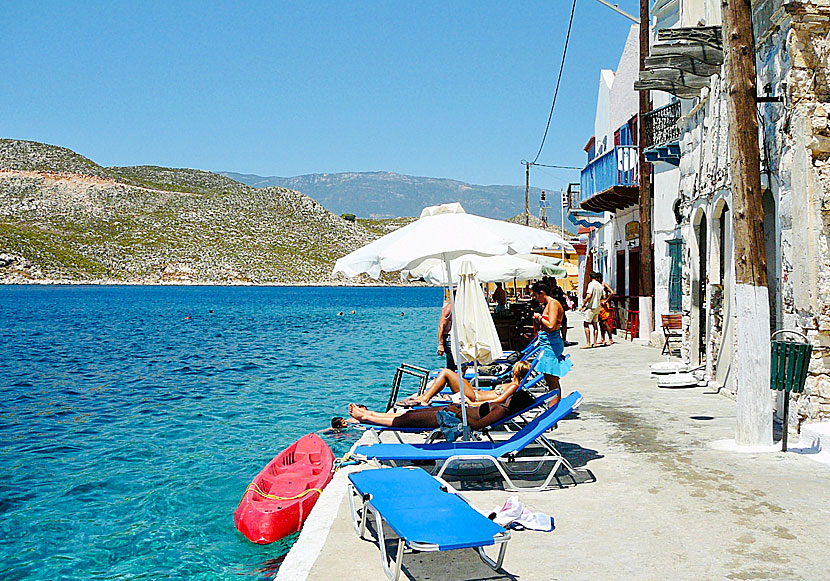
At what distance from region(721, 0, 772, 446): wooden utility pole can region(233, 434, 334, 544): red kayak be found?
426 centimetres

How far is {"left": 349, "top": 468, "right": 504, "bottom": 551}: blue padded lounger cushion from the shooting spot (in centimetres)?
409

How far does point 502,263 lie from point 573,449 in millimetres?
7554

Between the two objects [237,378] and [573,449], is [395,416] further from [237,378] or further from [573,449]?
[237,378]

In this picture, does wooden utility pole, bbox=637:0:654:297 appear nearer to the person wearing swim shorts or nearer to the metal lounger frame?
the person wearing swim shorts

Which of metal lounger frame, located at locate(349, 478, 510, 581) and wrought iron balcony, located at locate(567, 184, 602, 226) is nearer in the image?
metal lounger frame, located at locate(349, 478, 510, 581)

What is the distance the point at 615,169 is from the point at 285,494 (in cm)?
1550

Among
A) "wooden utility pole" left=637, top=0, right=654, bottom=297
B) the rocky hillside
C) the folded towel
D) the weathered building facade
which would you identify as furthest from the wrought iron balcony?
the rocky hillside

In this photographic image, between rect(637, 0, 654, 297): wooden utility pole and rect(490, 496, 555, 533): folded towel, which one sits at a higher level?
rect(637, 0, 654, 297): wooden utility pole

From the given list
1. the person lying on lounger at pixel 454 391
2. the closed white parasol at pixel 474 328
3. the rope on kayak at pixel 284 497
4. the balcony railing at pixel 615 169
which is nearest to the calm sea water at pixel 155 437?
the rope on kayak at pixel 284 497

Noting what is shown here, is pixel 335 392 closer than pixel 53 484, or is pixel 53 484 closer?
pixel 53 484

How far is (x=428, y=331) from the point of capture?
38.8m

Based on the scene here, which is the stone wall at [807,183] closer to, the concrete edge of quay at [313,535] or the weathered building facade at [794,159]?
the weathered building facade at [794,159]

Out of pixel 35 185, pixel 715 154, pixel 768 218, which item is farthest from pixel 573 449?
pixel 35 185

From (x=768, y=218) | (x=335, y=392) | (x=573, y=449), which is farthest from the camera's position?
(x=335, y=392)
